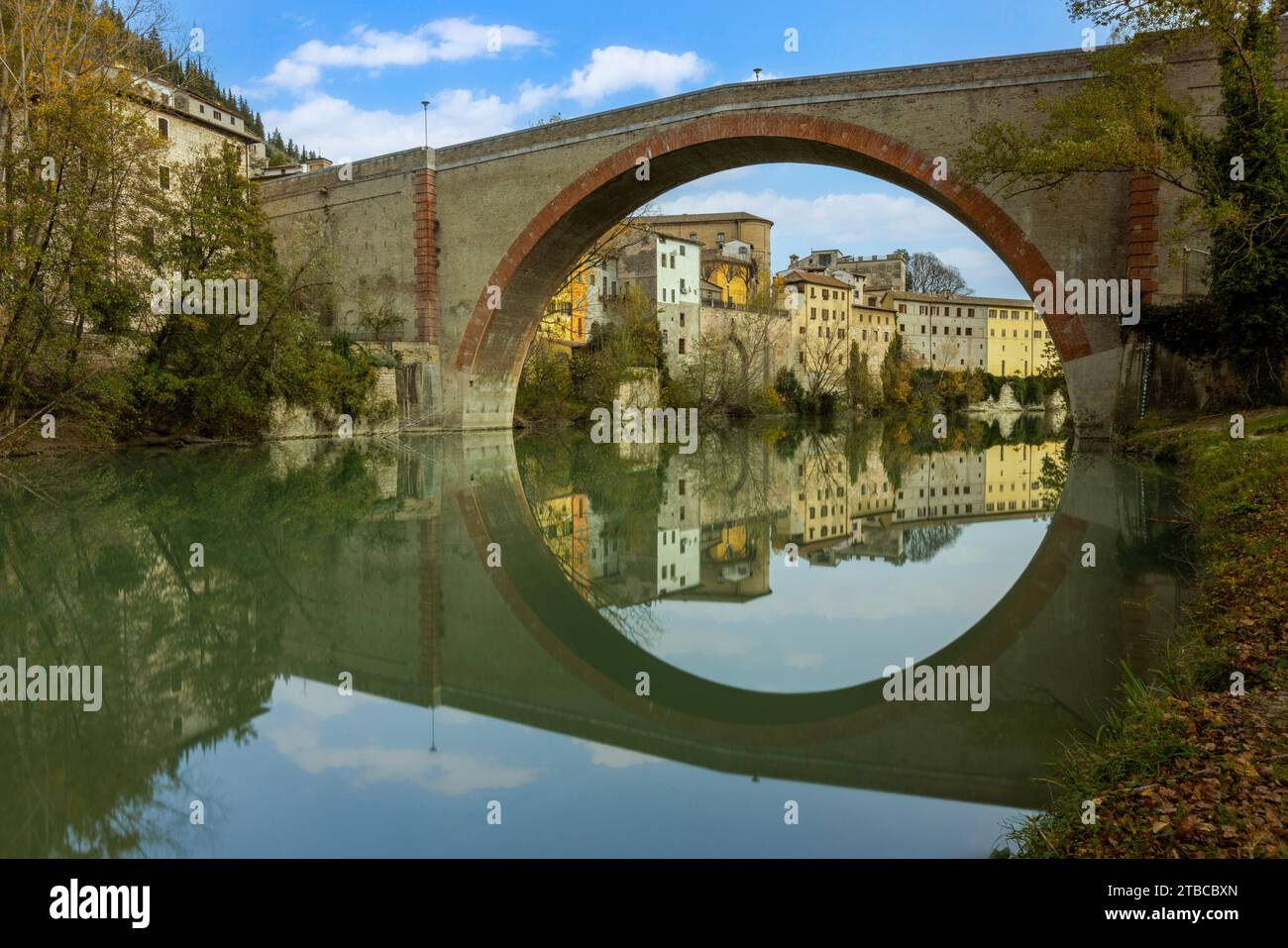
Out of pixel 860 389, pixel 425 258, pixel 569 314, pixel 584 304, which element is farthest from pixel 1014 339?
pixel 425 258

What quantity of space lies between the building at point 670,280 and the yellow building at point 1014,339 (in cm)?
4108

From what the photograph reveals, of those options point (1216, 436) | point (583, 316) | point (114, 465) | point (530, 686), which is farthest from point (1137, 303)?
point (583, 316)

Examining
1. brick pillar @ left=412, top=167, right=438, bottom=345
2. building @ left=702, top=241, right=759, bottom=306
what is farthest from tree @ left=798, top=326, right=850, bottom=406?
brick pillar @ left=412, top=167, right=438, bottom=345

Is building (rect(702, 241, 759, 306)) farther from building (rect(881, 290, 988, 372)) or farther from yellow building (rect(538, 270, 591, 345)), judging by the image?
yellow building (rect(538, 270, 591, 345))

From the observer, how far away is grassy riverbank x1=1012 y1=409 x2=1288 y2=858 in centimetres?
262

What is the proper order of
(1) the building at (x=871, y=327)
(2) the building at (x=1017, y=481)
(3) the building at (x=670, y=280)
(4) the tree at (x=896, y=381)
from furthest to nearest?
(1) the building at (x=871, y=327)
(4) the tree at (x=896, y=381)
(3) the building at (x=670, y=280)
(2) the building at (x=1017, y=481)

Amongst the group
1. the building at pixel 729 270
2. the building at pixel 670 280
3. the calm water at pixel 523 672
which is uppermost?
the building at pixel 729 270

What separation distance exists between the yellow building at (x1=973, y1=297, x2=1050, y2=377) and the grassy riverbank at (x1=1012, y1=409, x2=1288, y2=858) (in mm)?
83232

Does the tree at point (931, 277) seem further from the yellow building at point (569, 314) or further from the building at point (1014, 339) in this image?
the yellow building at point (569, 314)

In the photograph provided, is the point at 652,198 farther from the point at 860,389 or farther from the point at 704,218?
the point at 704,218

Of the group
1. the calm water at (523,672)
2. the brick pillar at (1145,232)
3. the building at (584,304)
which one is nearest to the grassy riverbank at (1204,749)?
the calm water at (523,672)

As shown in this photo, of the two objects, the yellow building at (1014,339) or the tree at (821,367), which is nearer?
the tree at (821,367)

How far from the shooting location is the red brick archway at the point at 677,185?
715 inches
